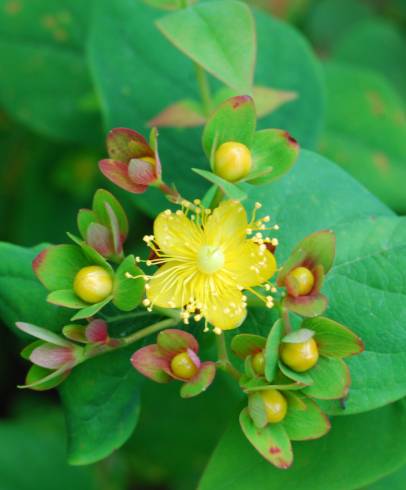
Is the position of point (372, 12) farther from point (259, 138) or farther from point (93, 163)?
point (259, 138)

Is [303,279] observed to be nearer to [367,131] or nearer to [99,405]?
[99,405]

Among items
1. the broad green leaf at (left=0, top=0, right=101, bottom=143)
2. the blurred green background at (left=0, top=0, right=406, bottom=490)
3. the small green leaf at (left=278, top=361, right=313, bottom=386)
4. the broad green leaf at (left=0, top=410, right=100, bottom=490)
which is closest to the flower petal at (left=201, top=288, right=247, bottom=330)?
the small green leaf at (left=278, top=361, right=313, bottom=386)

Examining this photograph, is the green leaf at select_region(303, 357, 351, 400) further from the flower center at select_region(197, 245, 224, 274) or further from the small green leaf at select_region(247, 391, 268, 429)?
the flower center at select_region(197, 245, 224, 274)

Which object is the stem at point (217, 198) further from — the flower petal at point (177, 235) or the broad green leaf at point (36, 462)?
the broad green leaf at point (36, 462)

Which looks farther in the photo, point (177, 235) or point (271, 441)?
point (177, 235)

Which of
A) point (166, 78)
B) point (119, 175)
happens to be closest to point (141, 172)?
point (119, 175)

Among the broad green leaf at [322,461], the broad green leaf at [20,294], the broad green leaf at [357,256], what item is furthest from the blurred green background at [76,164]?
the broad green leaf at [20,294]
